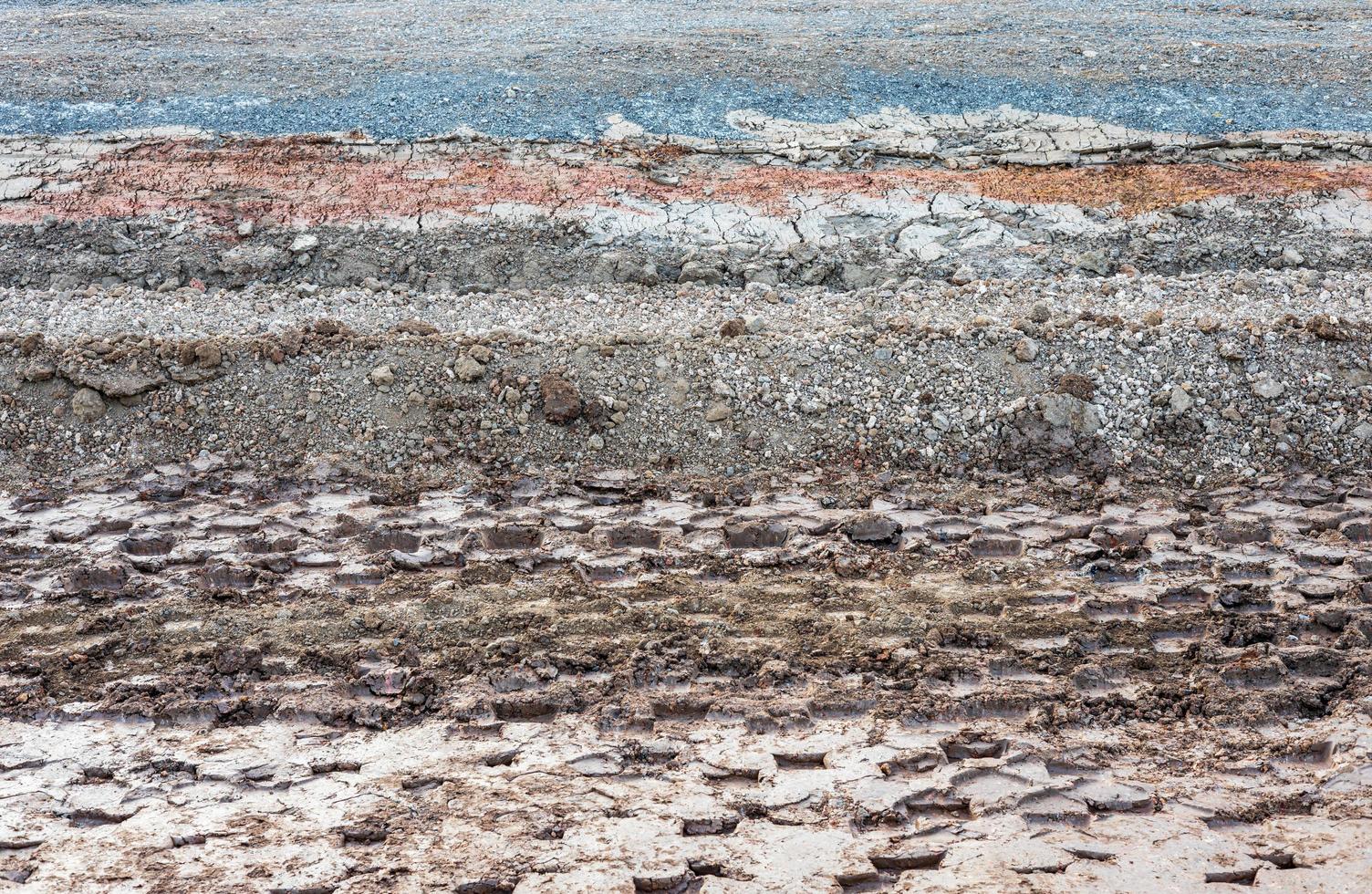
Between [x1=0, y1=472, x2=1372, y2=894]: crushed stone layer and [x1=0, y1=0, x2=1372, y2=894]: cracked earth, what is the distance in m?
0.02

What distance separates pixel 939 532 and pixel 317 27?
27.3 feet

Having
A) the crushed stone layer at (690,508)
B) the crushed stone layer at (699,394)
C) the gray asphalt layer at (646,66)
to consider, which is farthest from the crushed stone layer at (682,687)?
the gray asphalt layer at (646,66)

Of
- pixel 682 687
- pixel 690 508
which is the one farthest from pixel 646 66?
pixel 682 687

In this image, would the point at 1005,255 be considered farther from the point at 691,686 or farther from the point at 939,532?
the point at 691,686

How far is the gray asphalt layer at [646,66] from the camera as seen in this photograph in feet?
27.6

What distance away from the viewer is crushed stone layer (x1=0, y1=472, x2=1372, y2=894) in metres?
3.32

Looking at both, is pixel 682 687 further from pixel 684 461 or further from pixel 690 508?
pixel 684 461

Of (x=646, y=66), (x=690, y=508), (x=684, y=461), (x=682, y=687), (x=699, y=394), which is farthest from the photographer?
(x=646, y=66)

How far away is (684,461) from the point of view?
18.2ft

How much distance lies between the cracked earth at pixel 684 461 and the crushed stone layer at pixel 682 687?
2 cm

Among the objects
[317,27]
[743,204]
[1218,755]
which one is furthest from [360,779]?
[317,27]

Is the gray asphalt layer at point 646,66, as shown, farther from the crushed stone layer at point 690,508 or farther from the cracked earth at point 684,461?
the crushed stone layer at point 690,508

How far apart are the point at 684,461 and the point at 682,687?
1.71 meters

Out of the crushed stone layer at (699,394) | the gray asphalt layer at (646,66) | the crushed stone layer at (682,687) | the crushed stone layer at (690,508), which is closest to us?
the crushed stone layer at (682,687)
